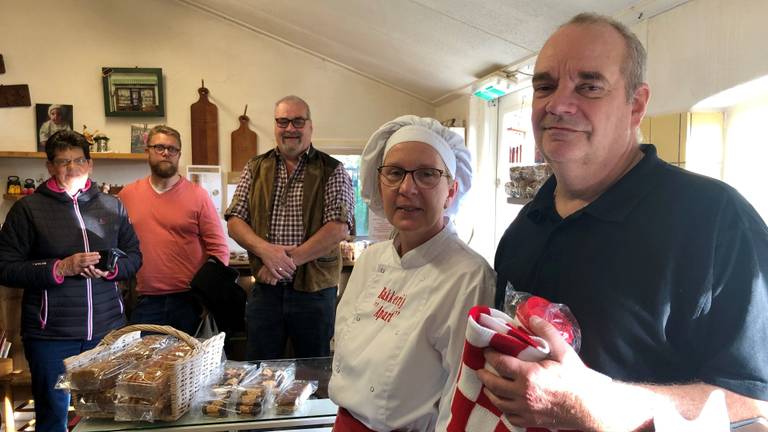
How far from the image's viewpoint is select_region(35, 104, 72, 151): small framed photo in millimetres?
3635

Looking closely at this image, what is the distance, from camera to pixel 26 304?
200 cm

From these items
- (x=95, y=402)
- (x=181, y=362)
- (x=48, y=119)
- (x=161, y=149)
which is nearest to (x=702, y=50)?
(x=181, y=362)

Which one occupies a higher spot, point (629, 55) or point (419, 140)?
point (629, 55)

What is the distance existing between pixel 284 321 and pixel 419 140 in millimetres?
1194

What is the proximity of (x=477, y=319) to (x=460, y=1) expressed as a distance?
1.73 meters

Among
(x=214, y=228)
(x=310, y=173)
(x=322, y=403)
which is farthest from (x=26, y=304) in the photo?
(x=322, y=403)

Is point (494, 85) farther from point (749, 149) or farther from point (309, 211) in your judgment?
point (749, 149)

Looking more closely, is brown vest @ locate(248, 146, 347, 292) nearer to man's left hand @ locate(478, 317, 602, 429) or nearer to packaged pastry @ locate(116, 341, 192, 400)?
packaged pastry @ locate(116, 341, 192, 400)

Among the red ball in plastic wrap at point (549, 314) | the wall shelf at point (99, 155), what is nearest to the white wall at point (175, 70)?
the wall shelf at point (99, 155)

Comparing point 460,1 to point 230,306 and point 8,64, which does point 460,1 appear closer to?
point 230,306

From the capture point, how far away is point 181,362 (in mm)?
1122

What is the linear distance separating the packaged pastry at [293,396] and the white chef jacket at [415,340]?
132 millimetres

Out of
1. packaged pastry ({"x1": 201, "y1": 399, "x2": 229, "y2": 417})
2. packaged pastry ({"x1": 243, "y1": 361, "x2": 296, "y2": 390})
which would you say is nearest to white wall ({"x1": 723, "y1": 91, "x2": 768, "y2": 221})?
packaged pastry ({"x1": 243, "y1": 361, "x2": 296, "y2": 390})

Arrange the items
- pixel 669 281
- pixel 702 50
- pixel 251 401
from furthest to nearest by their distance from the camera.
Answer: pixel 702 50, pixel 251 401, pixel 669 281
